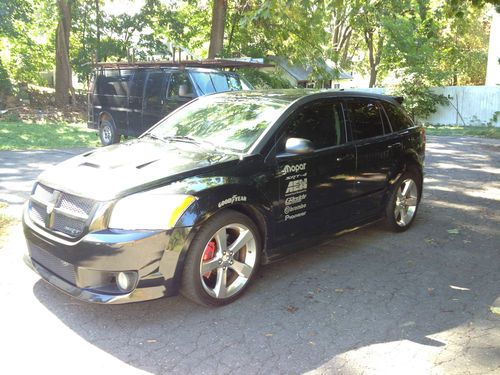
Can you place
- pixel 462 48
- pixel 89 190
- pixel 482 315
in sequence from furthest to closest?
pixel 462 48, pixel 482 315, pixel 89 190

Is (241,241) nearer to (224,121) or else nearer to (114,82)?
(224,121)

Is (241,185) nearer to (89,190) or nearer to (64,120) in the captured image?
(89,190)

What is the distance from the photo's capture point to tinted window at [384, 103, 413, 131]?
5790 millimetres

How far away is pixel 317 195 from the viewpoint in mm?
4570

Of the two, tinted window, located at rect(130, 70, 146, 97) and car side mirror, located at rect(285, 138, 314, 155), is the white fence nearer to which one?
tinted window, located at rect(130, 70, 146, 97)

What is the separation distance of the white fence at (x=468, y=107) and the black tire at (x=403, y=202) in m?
17.7

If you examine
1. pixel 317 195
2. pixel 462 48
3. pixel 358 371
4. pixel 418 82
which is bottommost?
pixel 358 371

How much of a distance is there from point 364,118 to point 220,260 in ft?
8.29

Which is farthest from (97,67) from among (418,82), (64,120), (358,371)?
(418,82)

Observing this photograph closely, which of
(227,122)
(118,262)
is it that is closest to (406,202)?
(227,122)

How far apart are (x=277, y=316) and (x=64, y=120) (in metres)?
18.4

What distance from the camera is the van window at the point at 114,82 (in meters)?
11.8

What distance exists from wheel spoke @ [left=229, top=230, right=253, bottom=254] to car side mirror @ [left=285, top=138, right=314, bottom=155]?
814mm

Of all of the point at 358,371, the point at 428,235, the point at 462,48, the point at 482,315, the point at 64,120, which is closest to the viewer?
the point at 358,371
